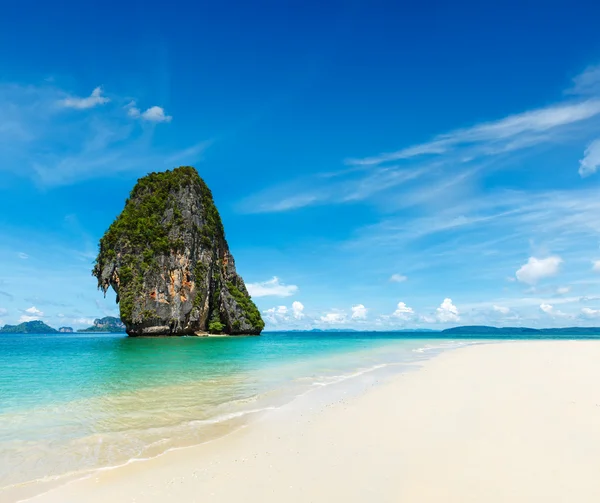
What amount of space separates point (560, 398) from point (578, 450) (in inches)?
175

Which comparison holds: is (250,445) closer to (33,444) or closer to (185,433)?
(185,433)

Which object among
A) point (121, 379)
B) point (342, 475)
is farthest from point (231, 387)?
point (342, 475)

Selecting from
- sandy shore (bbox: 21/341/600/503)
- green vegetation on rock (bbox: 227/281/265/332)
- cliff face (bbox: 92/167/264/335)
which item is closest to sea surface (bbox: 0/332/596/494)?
sandy shore (bbox: 21/341/600/503)

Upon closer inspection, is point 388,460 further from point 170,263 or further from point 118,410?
point 170,263

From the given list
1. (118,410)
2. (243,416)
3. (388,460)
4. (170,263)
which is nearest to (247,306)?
(170,263)

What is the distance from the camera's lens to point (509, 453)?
208 inches

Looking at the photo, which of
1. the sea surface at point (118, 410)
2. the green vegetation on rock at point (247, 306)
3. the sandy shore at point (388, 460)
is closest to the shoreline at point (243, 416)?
the sea surface at point (118, 410)

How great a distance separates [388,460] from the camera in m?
5.18

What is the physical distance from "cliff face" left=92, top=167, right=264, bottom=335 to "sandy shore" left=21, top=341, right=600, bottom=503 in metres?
53.2

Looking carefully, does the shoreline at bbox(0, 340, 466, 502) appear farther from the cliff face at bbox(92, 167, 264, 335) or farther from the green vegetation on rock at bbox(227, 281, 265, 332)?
the green vegetation on rock at bbox(227, 281, 265, 332)

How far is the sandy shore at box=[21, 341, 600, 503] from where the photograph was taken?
13.8 feet

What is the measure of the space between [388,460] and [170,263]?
58496mm

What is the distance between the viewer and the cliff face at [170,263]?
56.8 m

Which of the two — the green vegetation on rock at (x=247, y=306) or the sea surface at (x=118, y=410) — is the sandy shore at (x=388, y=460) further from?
the green vegetation on rock at (x=247, y=306)
